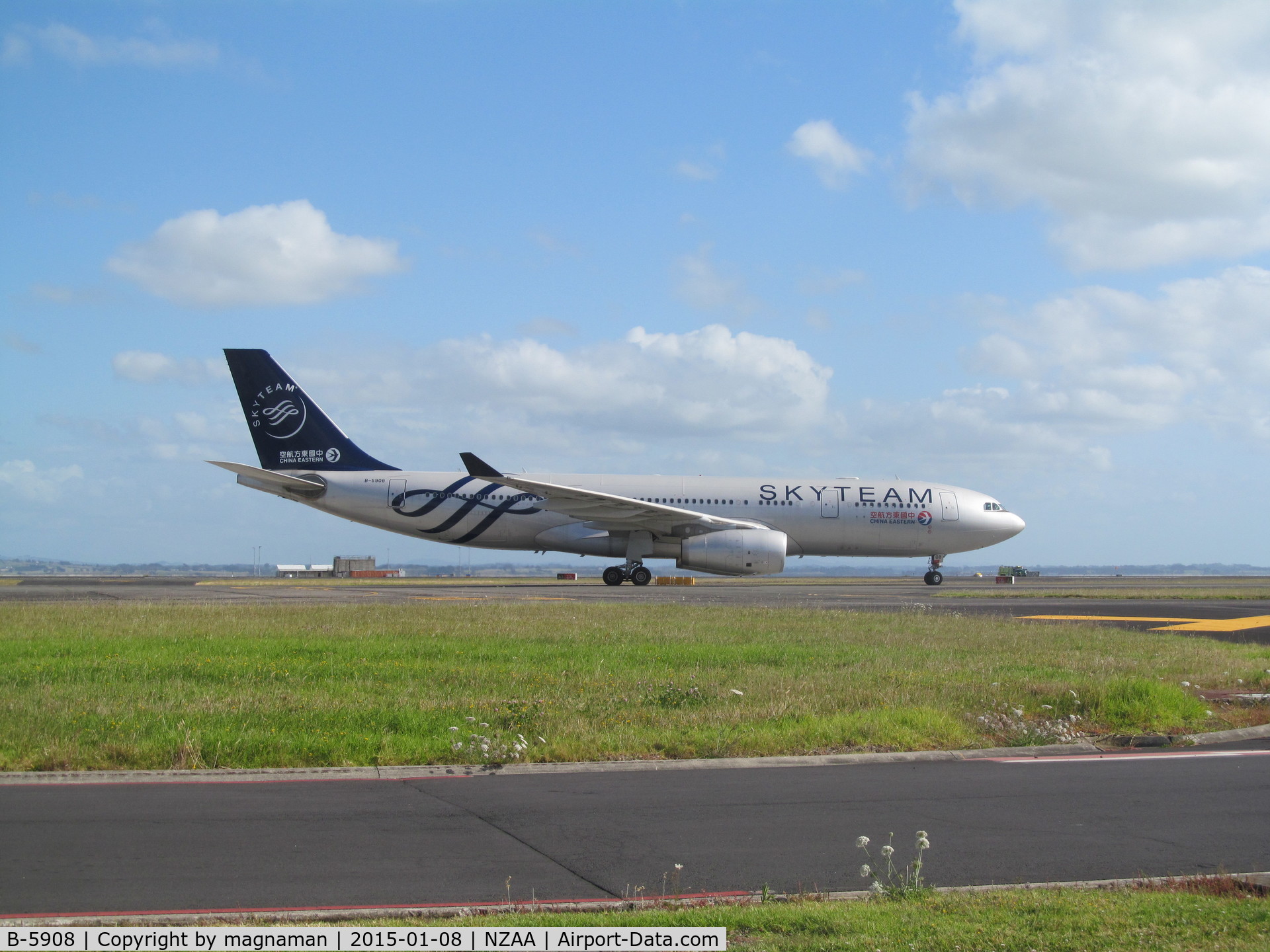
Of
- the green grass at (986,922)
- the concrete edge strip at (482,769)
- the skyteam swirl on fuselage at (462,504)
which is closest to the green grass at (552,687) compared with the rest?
the concrete edge strip at (482,769)

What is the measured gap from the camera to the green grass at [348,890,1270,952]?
417 centimetres

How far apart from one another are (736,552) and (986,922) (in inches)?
1188

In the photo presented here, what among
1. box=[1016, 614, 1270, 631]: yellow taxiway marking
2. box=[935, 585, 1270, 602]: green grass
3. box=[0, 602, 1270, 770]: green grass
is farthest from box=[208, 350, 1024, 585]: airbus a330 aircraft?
box=[0, 602, 1270, 770]: green grass

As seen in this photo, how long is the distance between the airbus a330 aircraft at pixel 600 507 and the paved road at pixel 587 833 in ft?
87.4

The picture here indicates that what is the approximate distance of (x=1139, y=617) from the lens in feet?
79.5

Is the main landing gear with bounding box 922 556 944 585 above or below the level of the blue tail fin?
below

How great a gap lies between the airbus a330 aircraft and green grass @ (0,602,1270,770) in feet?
54.9

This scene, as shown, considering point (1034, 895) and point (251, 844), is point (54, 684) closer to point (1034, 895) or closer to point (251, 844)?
point (251, 844)

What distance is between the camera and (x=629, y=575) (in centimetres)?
3650

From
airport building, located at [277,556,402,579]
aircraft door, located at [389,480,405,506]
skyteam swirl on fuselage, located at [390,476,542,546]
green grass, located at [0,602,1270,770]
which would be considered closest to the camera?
green grass, located at [0,602,1270,770]

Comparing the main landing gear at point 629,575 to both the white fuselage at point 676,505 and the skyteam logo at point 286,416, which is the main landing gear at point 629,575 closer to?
the white fuselage at point 676,505

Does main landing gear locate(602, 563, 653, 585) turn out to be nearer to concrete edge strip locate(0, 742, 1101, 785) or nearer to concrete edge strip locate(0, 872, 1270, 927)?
concrete edge strip locate(0, 742, 1101, 785)

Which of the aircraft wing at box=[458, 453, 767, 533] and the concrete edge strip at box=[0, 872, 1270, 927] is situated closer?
the concrete edge strip at box=[0, 872, 1270, 927]

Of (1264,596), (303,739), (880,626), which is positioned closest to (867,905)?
(303,739)
